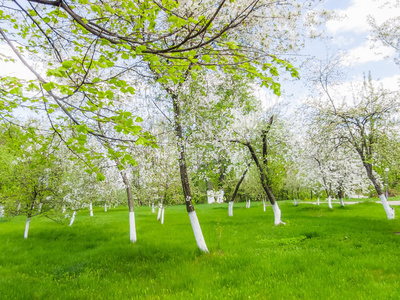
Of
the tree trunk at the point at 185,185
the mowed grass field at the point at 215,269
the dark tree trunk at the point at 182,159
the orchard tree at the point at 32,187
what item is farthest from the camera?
the orchard tree at the point at 32,187

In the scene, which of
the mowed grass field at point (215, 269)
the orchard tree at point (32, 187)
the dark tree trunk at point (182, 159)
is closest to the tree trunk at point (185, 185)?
the dark tree trunk at point (182, 159)

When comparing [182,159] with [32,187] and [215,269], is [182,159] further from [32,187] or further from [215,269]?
[32,187]

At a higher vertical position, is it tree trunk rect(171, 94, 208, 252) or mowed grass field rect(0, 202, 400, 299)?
tree trunk rect(171, 94, 208, 252)

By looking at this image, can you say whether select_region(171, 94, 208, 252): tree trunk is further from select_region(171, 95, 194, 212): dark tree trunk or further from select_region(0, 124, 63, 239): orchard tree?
select_region(0, 124, 63, 239): orchard tree

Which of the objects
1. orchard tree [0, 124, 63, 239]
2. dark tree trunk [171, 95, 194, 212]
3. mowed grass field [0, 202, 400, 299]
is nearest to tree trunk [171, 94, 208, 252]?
dark tree trunk [171, 95, 194, 212]

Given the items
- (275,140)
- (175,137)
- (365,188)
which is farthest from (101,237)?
(365,188)

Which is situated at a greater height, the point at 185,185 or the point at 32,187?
the point at 32,187

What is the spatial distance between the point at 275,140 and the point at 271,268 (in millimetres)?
9846

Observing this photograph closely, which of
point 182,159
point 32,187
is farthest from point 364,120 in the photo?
point 32,187

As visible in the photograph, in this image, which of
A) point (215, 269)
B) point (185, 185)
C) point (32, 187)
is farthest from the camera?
point (32, 187)

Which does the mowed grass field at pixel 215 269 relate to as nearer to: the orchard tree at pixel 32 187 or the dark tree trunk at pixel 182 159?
the dark tree trunk at pixel 182 159

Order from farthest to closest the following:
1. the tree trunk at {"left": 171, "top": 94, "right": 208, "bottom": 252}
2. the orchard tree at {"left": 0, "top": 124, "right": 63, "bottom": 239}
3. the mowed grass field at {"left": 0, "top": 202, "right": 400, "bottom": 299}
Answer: the orchard tree at {"left": 0, "top": 124, "right": 63, "bottom": 239} < the tree trunk at {"left": 171, "top": 94, "right": 208, "bottom": 252} < the mowed grass field at {"left": 0, "top": 202, "right": 400, "bottom": 299}

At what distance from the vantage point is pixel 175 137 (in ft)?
29.9

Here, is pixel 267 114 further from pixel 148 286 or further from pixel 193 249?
Answer: pixel 148 286
